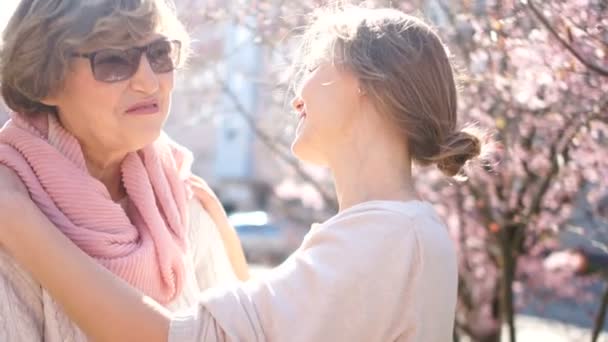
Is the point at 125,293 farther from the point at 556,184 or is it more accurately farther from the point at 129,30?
the point at 556,184

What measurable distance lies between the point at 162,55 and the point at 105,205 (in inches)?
15.4

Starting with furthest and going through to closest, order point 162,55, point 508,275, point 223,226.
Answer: point 508,275 < point 223,226 < point 162,55

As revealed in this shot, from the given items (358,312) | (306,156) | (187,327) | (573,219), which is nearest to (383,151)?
(306,156)

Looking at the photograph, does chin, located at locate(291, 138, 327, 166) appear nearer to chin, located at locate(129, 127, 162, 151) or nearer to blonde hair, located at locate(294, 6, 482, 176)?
blonde hair, located at locate(294, 6, 482, 176)

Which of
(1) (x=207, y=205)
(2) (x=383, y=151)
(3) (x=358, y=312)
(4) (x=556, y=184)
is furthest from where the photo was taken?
(4) (x=556, y=184)

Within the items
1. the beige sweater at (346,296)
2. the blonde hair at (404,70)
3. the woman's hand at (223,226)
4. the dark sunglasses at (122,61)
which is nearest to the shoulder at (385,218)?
the beige sweater at (346,296)

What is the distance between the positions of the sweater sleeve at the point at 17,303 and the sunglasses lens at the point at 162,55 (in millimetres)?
566

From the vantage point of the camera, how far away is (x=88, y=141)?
93.0 inches

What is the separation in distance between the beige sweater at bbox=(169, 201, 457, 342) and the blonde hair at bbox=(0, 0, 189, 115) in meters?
0.69

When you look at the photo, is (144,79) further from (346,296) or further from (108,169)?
(346,296)

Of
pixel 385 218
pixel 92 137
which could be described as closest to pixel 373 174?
pixel 385 218

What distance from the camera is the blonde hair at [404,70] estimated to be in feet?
6.68

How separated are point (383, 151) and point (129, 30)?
67 cm

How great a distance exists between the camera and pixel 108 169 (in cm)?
246
